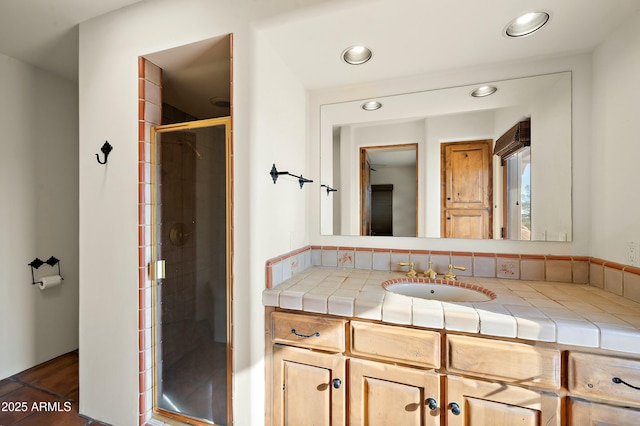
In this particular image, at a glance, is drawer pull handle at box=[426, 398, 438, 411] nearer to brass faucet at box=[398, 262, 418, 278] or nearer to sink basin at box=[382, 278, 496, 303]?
sink basin at box=[382, 278, 496, 303]

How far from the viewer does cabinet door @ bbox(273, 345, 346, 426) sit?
1157 millimetres

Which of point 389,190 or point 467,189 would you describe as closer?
point 467,189

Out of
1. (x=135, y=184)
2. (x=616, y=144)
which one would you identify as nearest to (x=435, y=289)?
(x=616, y=144)

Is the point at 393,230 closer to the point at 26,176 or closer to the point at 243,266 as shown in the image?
the point at 243,266

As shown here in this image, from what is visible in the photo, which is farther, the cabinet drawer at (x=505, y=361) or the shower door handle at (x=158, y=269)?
the shower door handle at (x=158, y=269)

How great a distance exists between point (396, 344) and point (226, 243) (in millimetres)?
958

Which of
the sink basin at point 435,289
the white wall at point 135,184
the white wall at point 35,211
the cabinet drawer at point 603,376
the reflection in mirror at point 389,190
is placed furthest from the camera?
the white wall at point 35,211

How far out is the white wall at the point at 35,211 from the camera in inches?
73.9

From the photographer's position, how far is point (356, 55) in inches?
57.5

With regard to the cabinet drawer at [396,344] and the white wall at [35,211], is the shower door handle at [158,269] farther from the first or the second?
the white wall at [35,211]

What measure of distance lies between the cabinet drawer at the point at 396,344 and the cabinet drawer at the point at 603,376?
0.45 meters

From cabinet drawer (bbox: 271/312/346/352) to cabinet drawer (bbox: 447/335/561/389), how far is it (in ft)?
1.54

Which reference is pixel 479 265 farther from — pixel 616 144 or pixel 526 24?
pixel 526 24

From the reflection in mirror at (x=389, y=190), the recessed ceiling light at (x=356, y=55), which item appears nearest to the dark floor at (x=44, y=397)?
the reflection in mirror at (x=389, y=190)
